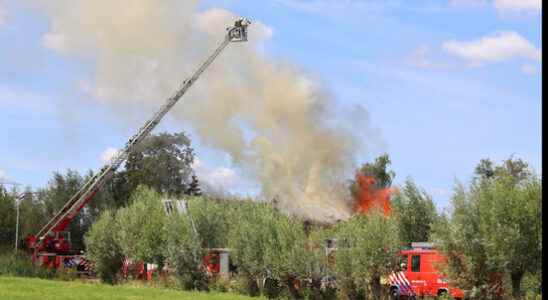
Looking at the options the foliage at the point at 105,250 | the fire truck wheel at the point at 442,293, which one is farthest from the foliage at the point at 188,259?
the fire truck wheel at the point at 442,293

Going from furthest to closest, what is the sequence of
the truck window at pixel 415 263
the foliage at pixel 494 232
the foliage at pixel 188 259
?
1. the foliage at pixel 188 259
2. the truck window at pixel 415 263
3. the foliage at pixel 494 232

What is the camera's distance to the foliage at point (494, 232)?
26.4 meters

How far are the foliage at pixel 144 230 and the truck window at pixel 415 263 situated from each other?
15.7m

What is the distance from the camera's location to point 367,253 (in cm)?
3241

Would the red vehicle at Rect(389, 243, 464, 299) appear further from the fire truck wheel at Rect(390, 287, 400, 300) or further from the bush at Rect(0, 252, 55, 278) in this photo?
the bush at Rect(0, 252, 55, 278)

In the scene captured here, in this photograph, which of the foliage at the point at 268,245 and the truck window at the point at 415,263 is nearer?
the truck window at the point at 415,263

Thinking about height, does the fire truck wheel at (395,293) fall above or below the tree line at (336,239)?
below

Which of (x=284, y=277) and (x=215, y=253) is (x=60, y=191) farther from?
(x=284, y=277)

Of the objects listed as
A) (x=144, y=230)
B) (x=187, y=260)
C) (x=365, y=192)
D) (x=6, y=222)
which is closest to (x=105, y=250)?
(x=144, y=230)

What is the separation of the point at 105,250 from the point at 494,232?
29.5 meters

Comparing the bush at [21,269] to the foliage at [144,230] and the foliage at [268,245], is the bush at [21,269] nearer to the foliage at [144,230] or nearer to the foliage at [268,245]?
the foliage at [144,230]

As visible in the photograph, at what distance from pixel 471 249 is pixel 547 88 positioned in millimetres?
20445

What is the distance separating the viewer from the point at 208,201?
47219 mm

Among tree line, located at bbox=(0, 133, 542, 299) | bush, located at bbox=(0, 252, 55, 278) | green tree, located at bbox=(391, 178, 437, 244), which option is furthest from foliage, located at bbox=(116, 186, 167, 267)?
green tree, located at bbox=(391, 178, 437, 244)
